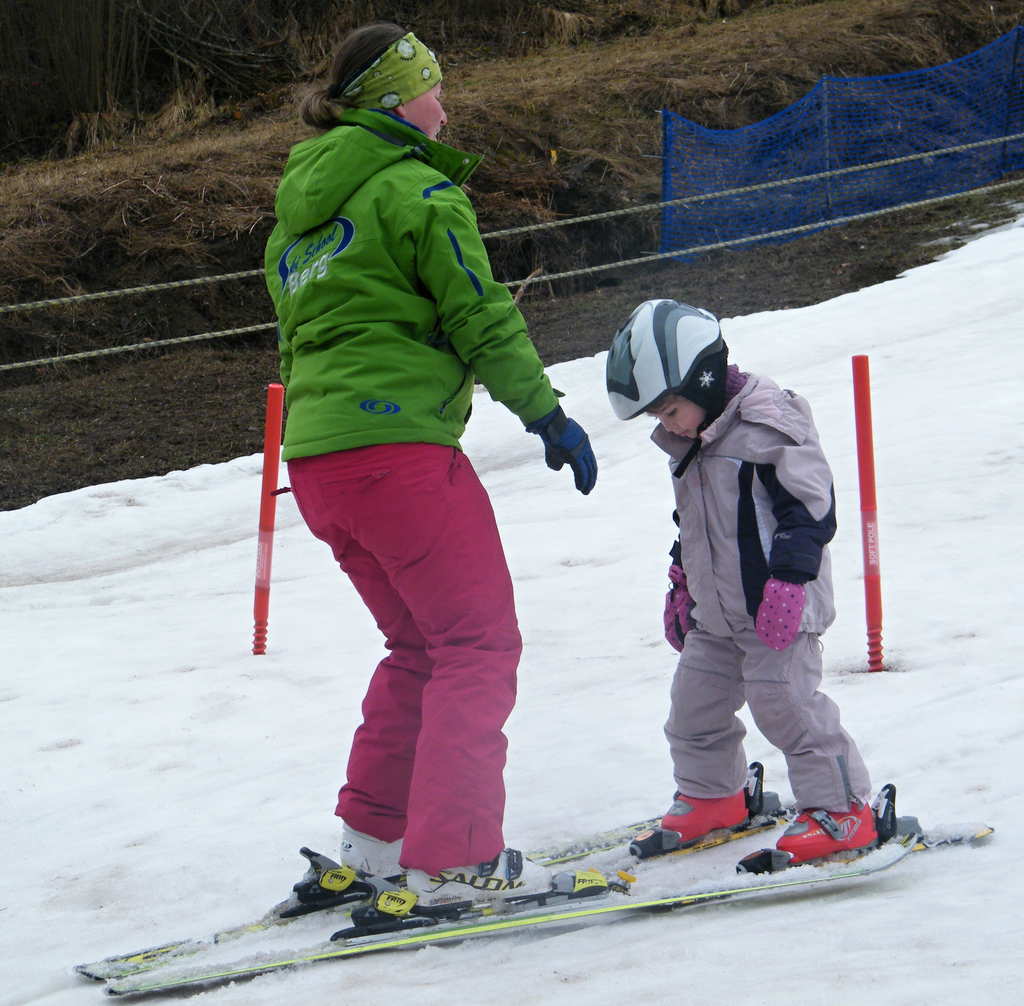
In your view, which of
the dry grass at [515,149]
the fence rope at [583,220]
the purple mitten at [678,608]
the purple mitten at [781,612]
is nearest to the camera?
the purple mitten at [781,612]

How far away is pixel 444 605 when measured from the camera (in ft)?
10.3

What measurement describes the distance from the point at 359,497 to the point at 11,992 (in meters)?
1.44

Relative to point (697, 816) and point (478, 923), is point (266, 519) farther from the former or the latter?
point (478, 923)

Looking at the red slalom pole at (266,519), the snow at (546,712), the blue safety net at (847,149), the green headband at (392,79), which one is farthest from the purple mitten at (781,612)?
the blue safety net at (847,149)

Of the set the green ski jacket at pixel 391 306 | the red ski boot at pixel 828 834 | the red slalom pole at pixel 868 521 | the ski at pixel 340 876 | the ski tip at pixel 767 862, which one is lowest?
the ski at pixel 340 876

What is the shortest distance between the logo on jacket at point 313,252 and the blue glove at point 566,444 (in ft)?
1.99

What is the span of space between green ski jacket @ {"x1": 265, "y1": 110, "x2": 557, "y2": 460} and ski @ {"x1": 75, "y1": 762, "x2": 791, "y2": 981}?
42.7 inches

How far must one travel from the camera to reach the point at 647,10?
21.0 metres

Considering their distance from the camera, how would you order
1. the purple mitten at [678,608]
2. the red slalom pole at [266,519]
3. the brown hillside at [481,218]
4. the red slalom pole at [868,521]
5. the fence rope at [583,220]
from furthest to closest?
the brown hillside at [481,218] < the fence rope at [583,220] < the red slalom pole at [266,519] < the red slalom pole at [868,521] < the purple mitten at [678,608]

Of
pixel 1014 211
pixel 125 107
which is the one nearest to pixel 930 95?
pixel 1014 211

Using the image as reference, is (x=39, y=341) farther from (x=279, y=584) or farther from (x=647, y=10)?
(x=647, y=10)

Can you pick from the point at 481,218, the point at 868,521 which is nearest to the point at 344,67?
the point at 868,521

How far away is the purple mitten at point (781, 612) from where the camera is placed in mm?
3146

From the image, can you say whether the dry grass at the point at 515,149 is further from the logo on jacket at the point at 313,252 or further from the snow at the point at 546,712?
the logo on jacket at the point at 313,252
